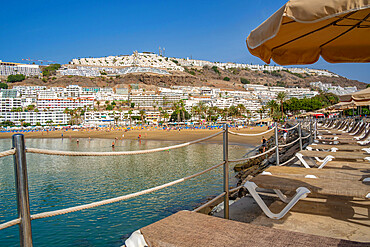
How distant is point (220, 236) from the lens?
66.4 inches

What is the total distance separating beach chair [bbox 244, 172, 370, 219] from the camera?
2.46 meters

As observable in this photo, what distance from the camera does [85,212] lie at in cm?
906

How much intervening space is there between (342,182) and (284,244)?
162 cm

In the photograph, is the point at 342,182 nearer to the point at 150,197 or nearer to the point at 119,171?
the point at 150,197

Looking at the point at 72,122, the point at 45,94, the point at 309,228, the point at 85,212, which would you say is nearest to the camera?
the point at 309,228

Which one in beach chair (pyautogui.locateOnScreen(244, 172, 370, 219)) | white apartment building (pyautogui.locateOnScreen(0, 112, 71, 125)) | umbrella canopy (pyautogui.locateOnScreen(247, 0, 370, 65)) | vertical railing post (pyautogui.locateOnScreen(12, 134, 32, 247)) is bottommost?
white apartment building (pyautogui.locateOnScreen(0, 112, 71, 125))

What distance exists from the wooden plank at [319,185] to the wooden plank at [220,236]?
93 cm

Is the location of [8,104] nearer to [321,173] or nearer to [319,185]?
[321,173]

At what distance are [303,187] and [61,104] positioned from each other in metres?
117

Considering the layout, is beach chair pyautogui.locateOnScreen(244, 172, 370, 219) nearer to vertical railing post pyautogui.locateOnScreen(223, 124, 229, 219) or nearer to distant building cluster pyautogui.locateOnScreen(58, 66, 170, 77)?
vertical railing post pyautogui.locateOnScreen(223, 124, 229, 219)

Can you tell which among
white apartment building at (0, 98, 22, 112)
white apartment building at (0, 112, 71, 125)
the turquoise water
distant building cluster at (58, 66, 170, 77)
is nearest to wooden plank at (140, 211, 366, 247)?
the turquoise water

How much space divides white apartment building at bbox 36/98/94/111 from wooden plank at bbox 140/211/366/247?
114m

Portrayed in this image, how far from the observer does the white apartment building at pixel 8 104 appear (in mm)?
102875

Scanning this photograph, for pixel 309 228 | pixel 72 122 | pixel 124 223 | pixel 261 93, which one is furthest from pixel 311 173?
pixel 261 93
